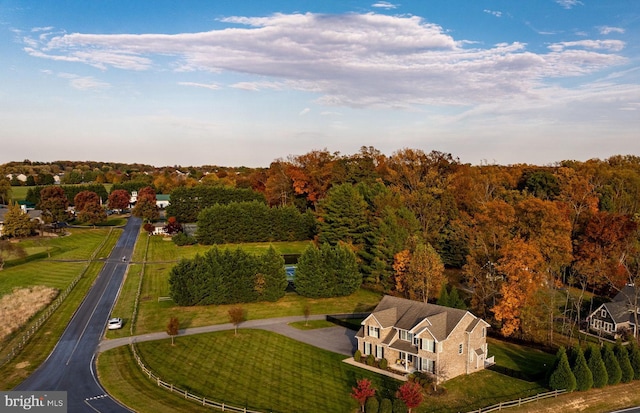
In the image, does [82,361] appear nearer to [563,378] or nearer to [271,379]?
[271,379]

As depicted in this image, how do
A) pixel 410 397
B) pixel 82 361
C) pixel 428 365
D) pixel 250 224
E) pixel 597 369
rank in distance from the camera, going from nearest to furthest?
pixel 410 397 < pixel 597 369 < pixel 428 365 < pixel 82 361 < pixel 250 224

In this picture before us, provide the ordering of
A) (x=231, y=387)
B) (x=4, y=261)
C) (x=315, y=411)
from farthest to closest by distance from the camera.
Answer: (x=4, y=261) < (x=231, y=387) < (x=315, y=411)

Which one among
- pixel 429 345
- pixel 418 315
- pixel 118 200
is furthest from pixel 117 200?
pixel 429 345

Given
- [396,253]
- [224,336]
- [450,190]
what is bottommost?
[224,336]

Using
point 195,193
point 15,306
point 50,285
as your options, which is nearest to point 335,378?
point 15,306

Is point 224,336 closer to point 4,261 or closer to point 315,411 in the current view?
point 315,411

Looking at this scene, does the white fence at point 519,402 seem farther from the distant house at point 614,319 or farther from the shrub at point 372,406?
the distant house at point 614,319

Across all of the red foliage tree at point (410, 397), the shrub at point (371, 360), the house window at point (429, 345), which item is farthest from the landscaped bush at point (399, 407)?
the shrub at point (371, 360)
